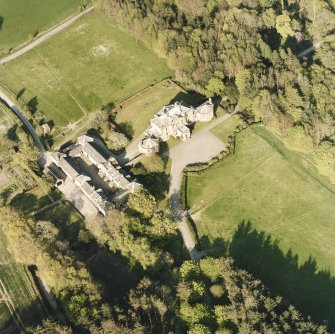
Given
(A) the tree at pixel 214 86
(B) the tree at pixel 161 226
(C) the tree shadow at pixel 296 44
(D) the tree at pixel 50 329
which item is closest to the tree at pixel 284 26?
(C) the tree shadow at pixel 296 44

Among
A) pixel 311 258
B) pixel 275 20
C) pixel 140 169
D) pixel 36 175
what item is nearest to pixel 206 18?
pixel 275 20

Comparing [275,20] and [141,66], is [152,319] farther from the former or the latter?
[275,20]

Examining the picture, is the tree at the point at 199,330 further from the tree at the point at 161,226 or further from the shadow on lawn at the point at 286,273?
the tree at the point at 161,226

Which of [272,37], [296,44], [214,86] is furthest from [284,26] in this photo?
[214,86]

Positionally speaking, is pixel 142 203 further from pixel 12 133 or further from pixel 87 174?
pixel 12 133

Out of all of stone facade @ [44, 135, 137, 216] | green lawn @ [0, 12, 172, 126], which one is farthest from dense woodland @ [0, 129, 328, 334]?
green lawn @ [0, 12, 172, 126]

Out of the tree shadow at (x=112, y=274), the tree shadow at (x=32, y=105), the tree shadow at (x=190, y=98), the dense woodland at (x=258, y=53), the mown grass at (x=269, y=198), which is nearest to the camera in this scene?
the tree shadow at (x=112, y=274)

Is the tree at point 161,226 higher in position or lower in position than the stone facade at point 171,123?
lower
